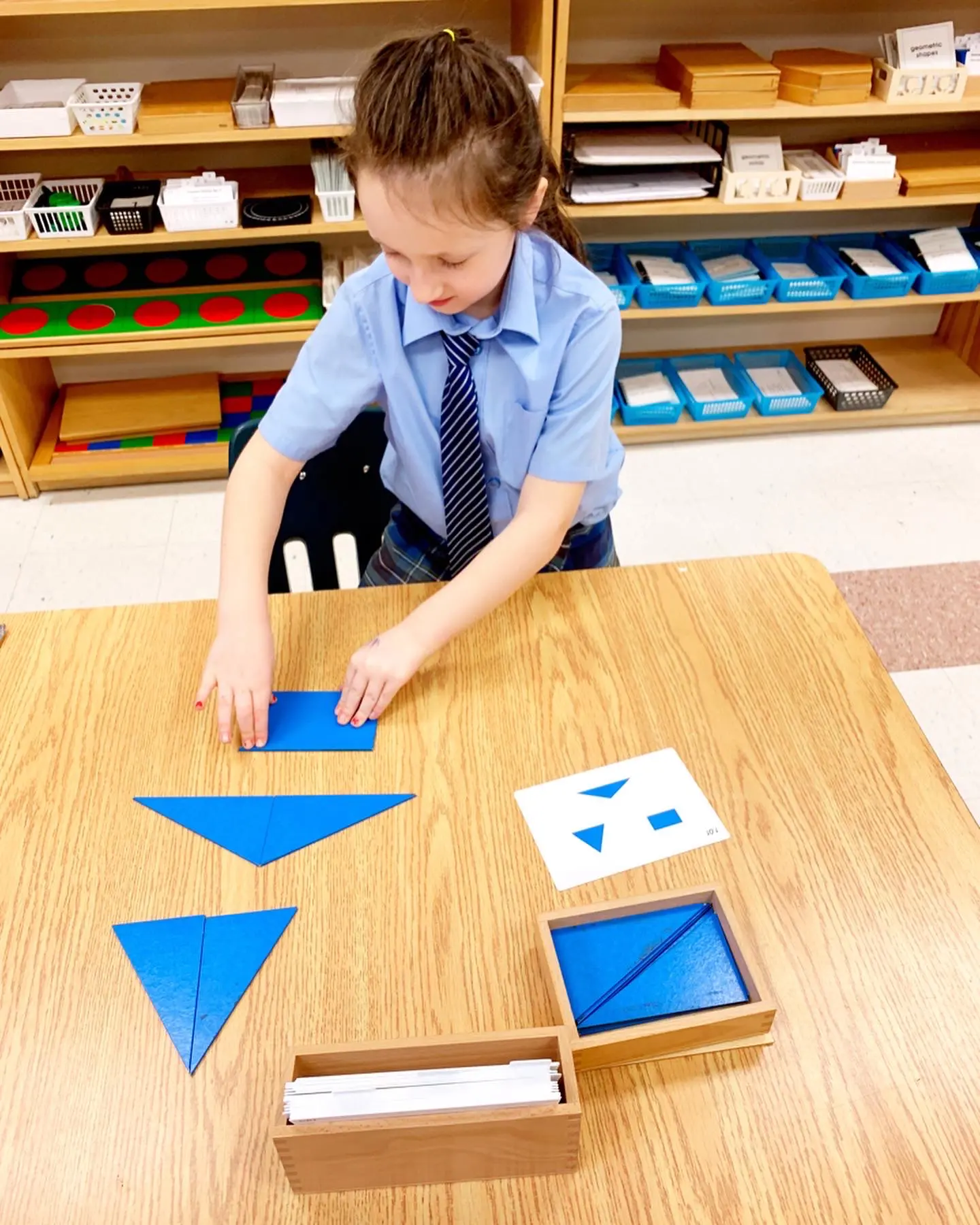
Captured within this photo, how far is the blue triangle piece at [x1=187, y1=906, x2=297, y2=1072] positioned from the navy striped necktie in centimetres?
57

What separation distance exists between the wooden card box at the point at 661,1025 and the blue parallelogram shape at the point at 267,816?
22 cm

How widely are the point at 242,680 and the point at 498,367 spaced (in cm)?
45

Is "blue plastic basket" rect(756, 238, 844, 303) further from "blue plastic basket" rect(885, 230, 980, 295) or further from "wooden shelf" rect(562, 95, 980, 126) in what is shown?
"wooden shelf" rect(562, 95, 980, 126)

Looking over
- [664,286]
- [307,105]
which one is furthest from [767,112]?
[307,105]

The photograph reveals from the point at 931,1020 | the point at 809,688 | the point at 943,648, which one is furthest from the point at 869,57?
the point at 931,1020

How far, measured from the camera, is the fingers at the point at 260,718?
93 centimetres

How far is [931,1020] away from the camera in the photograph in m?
0.72

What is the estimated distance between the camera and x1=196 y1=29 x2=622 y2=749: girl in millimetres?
801

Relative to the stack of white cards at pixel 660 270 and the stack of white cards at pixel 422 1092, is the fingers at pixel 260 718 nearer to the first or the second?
the stack of white cards at pixel 422 1092

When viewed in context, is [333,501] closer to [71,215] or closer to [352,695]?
[352,695]

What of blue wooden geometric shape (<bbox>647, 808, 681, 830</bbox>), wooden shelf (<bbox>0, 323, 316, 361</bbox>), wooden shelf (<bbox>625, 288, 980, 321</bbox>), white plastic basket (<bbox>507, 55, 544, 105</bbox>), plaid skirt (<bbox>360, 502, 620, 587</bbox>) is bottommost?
wooden shelf (<bbox>0, 323, 316, 361</bbox>)

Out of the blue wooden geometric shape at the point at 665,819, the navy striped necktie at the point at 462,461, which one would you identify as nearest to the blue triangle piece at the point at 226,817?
the blue wooden geometric shape at the point at 665,819

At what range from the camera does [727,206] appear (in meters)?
2.26

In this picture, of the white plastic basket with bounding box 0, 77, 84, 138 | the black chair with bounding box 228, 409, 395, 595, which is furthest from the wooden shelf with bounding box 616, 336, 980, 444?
the white plastic basket with bounding box 0, 77, 84, 138
